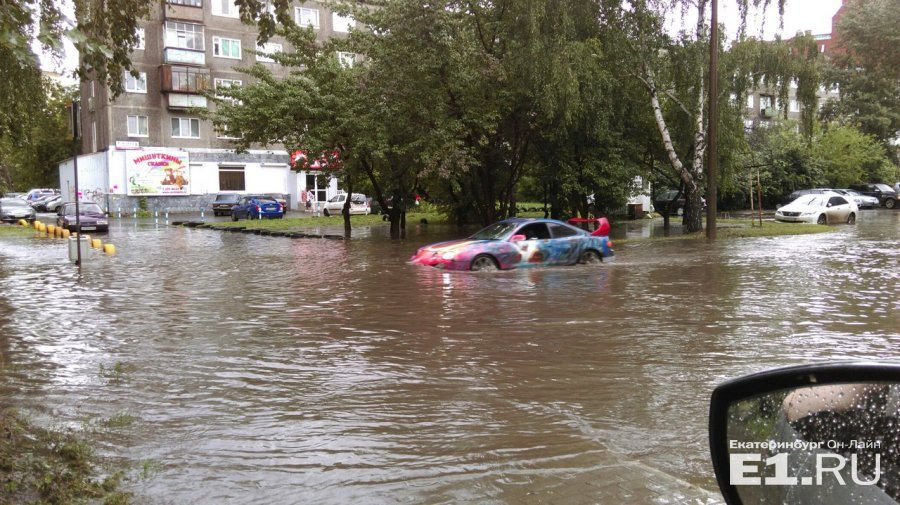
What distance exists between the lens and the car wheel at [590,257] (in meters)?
17.4

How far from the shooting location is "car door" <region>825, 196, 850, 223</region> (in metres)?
32.4

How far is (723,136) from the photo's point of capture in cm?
2589

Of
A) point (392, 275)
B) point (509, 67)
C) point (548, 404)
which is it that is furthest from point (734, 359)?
point (509, 67)

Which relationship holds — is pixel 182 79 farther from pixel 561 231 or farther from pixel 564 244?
pixel 564 244

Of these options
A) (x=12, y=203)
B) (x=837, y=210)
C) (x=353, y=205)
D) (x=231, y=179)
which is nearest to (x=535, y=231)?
(x=837, y=210)

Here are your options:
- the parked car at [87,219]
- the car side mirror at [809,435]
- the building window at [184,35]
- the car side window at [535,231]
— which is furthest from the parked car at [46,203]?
the car side mirror at [809,435]

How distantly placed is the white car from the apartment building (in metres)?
30.6

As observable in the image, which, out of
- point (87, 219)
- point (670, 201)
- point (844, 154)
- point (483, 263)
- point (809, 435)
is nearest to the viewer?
point (809, 435)

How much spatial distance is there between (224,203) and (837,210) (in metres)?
36.2

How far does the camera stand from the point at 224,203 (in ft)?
162

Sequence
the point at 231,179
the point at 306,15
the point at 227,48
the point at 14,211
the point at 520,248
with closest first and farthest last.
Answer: the point at 520,248 → the point at 14,211 → the point at 227,48 → the point at 231,179 → the point at 306,15

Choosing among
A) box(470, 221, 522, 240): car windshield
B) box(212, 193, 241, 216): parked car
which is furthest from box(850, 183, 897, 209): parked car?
box(470, 221, 522, 240): car windshield

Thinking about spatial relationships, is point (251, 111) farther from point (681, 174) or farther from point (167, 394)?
point (167, 394)

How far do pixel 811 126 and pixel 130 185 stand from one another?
4179 centimetres
